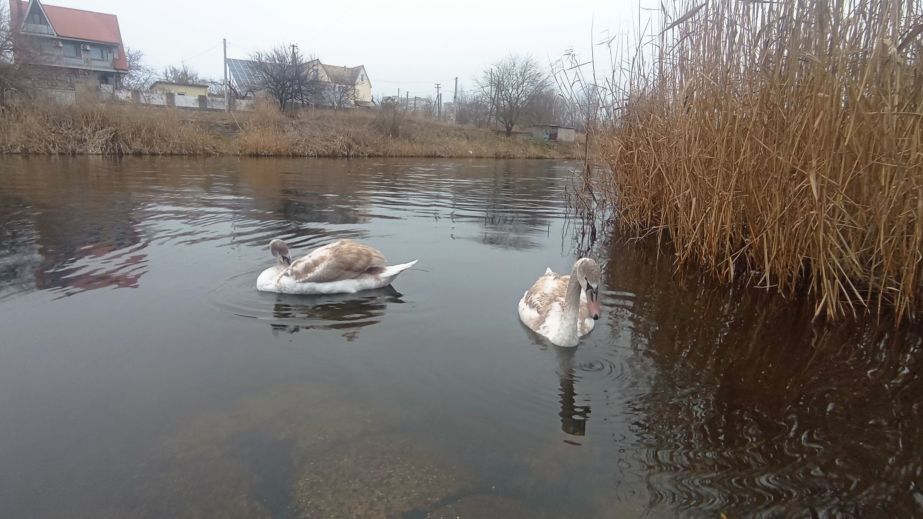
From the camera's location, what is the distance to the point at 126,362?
4.95m

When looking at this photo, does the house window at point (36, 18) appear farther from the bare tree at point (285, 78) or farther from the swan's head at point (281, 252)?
the swan's head at point (281, 252)

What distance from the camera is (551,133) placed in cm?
6022

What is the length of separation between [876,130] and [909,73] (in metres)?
0.58

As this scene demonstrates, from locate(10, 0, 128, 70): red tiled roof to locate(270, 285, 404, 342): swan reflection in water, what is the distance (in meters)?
68.2

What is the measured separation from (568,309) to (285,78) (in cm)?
4557

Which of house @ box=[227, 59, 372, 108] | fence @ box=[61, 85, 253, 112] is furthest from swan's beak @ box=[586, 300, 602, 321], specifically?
house @ box=[227, 59, 372, 108]

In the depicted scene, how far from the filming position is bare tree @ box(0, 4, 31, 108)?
98.9 feet

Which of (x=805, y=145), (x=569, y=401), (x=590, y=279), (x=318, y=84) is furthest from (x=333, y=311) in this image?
(x=318, y=84)

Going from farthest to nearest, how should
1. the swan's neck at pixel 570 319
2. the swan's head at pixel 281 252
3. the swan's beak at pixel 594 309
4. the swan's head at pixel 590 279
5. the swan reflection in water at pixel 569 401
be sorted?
1. the swan's head at pixel 281 252
2. the swan's neck at pixel 570 319
3. the swan's head at pixel 590 279
4. the swan's beak at pixel 594 309
5. the swan reflection in water at pixel 569 401

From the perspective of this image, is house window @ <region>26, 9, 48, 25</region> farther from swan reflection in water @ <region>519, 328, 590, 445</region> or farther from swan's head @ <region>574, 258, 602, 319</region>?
swan reflection in water @ <region>519, 328, 590, 445</region>

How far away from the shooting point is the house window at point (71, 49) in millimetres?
58500

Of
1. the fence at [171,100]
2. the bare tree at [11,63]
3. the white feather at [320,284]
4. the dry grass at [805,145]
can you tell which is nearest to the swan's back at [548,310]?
the white feather at [320,284]

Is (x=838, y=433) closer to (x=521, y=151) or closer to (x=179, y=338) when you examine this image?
(x=179, y=338)

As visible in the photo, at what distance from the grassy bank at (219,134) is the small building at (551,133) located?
9.37 meters
